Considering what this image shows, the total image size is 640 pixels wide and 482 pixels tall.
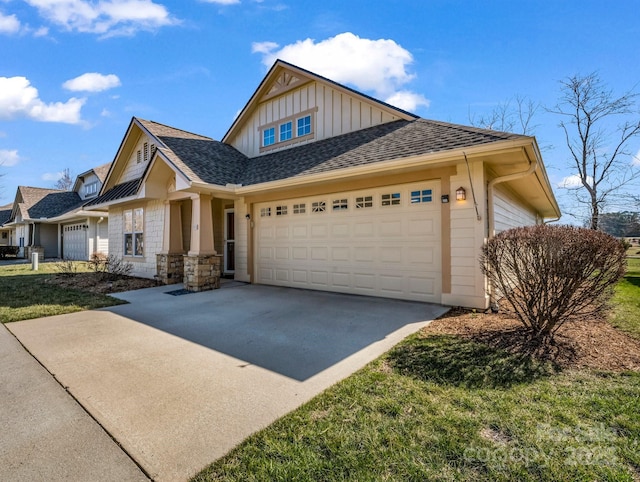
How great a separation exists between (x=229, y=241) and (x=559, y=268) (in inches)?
392

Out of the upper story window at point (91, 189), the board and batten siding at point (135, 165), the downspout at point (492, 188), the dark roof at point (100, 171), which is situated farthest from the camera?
the upper story window at point (91, 189)

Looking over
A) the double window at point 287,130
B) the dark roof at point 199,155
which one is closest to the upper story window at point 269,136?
the double window at point 287,130

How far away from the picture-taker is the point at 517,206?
33.7 ft

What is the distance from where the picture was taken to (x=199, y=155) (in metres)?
10.4

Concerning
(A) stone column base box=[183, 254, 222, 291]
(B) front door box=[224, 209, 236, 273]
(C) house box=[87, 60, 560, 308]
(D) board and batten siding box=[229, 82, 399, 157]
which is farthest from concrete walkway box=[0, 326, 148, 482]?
(D) board and batten siding box=[229, 82, 399, 157]

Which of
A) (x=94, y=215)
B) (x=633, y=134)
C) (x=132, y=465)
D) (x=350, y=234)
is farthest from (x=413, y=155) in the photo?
(x=633, y=134)

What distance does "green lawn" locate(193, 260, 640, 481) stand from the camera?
6.42 ft

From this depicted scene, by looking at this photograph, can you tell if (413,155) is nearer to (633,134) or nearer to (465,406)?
(465,406)

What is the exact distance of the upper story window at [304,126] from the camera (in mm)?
10648

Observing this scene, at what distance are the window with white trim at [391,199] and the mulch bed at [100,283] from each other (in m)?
7.81

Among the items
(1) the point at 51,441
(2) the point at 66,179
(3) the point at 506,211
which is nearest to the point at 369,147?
(3) the point at 506,211

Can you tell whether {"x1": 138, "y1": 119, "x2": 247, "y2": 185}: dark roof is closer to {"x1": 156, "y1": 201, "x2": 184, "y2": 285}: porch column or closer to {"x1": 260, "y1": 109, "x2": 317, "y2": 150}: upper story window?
{"x1": 260, "y1": 109, "x2": 317, "y2": 150}: upper story window

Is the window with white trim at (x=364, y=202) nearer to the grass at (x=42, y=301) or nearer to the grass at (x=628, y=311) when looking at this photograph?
the grass at (x=628, y=311)

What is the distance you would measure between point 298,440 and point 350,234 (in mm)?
6069
